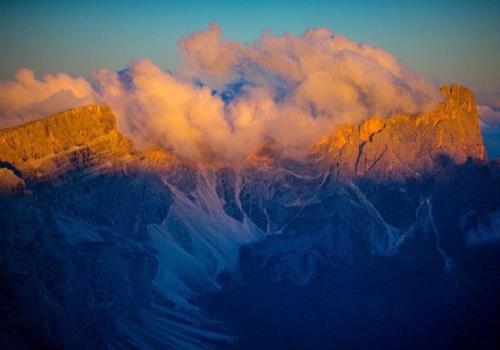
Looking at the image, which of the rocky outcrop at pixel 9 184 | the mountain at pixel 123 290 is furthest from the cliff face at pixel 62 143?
the rocky outcrop at pixel 9 184

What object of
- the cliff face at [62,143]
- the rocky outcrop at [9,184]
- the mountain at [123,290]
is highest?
the cliff face at [62,143]

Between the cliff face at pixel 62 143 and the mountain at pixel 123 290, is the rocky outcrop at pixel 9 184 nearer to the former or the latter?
the mountain at pixel 123 290

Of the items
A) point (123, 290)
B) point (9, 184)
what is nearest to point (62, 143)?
point (123, 290)

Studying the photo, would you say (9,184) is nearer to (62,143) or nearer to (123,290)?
(123,290)

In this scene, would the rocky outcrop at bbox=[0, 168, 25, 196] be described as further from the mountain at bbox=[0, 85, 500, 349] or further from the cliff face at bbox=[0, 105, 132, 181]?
the cliff face at bbox=[0, 105, 132, 181]

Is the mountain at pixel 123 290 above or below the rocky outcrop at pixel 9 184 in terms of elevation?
below

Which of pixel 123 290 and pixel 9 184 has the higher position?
pixel 9 184

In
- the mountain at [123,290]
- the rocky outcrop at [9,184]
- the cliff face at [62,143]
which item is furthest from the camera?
the cliff face at [62,143]

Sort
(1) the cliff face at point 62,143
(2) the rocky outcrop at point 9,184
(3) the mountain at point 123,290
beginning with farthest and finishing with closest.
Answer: (1) the cliff face at point 62,143 < (2) the rocky outcrop at point 9,184 < (3) the mountain at point 123,290


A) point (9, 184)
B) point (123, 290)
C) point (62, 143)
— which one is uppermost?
point (62, 143)

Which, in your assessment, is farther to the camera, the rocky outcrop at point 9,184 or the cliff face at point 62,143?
the cliff face at point 62,143
